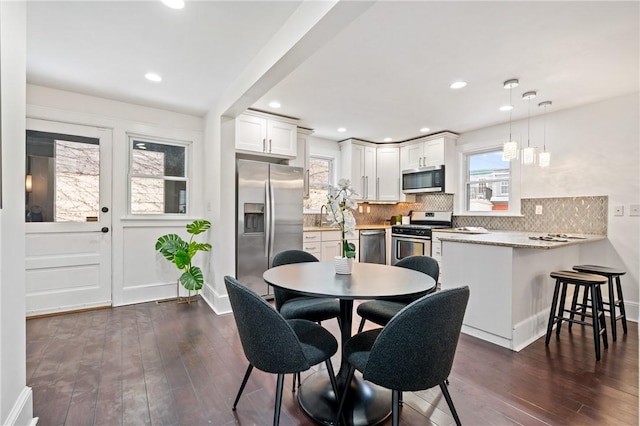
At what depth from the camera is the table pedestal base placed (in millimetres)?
1643

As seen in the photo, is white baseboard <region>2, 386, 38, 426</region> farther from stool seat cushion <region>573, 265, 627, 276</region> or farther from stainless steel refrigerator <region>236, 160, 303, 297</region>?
stool seat cushion <region>573, 265, 627, 276</region>

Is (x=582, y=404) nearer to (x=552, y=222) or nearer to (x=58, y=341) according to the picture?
(x=552, y=222)

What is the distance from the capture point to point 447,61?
2607 millimetres

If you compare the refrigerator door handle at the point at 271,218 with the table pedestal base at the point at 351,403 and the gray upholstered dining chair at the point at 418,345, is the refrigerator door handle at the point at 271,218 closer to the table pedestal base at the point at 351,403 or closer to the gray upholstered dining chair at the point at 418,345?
the table pedestal base at the point at 351,403

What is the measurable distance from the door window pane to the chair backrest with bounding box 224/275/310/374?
311cm

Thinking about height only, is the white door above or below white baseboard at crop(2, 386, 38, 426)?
above

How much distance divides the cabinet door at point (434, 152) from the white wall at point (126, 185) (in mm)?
3547

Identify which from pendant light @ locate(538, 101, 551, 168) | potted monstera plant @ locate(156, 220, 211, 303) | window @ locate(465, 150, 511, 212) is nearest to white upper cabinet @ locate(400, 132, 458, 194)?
window @ locate(465, 150, 511, 212)

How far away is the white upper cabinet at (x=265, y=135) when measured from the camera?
12.3 ft

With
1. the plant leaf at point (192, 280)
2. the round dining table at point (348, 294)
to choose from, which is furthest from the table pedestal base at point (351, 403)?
the plant leaf at point (192, 280)

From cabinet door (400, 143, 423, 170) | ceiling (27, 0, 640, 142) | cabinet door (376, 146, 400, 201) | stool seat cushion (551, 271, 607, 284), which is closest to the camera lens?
ceiling (27, 0, 640, 142)

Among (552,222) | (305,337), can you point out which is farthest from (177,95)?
(552,222)

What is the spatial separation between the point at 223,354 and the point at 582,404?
2.42 metres

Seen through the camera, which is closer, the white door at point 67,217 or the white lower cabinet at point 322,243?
the white door at point 67,217
